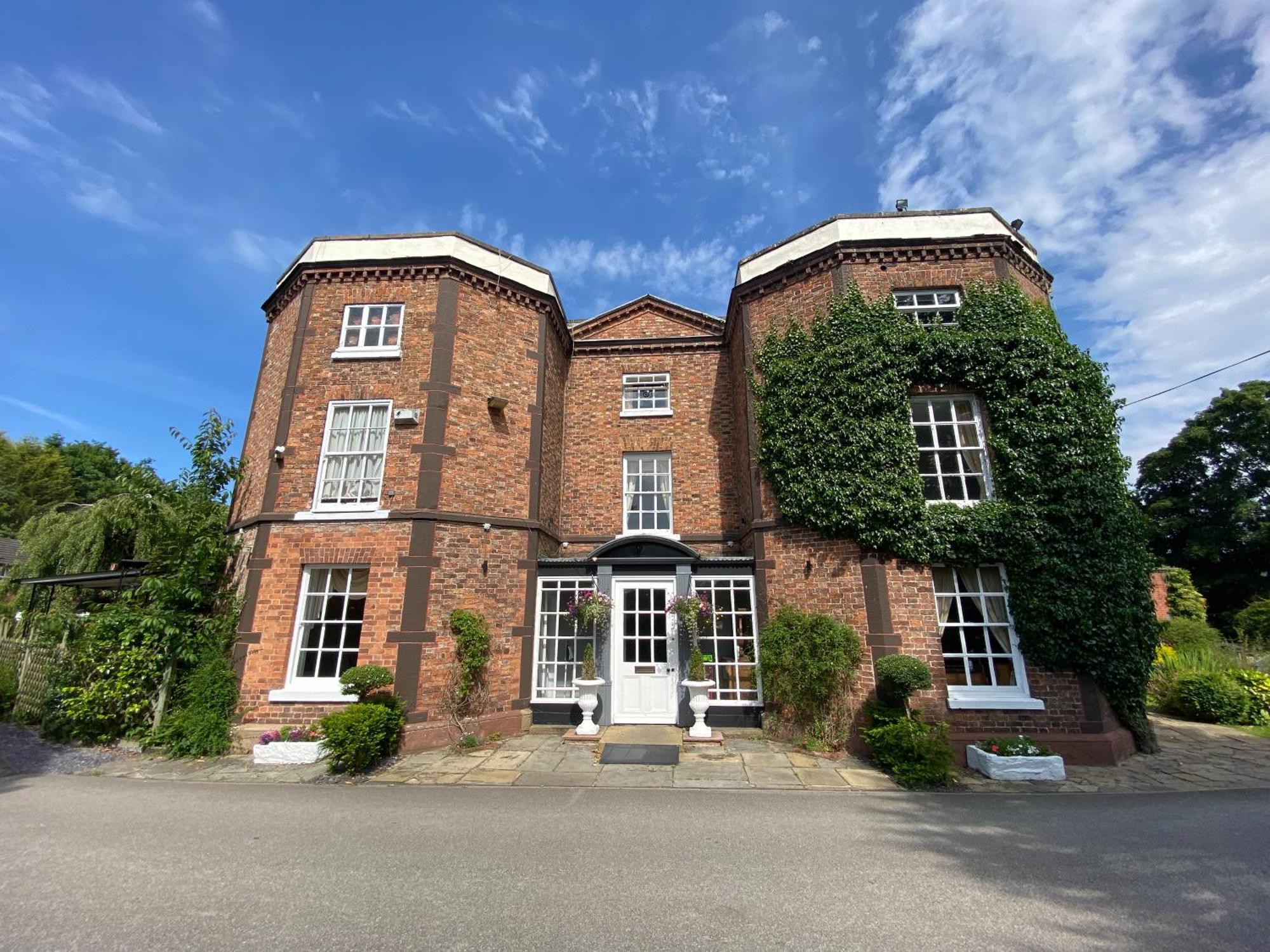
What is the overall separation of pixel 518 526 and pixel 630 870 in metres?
6.97

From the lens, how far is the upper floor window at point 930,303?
1011 cm

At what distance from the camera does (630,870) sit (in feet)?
15.1

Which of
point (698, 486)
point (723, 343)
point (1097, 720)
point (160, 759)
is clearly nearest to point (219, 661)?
point (160, 759)

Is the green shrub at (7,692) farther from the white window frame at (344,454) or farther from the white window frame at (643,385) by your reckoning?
the white window frame at (643,385)

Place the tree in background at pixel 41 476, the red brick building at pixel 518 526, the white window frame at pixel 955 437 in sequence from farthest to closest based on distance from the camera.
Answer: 1. the tree in background at pixel 41 476
2. the white window frame at pixel 955 437
3. the red brick building at pixel 518 526

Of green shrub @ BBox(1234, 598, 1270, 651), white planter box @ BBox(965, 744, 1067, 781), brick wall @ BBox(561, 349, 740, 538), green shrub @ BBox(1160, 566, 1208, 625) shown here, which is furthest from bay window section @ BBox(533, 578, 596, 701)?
green shrub @ BBox(1234, 598, 1270, 651)

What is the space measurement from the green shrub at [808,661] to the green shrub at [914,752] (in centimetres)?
102

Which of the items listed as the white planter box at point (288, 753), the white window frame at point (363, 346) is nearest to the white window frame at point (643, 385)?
the white window frame at point (363, 346)

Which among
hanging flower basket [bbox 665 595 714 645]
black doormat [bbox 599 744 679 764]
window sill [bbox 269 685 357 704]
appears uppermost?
hanging flower basket [bbox 665 595 714 645]

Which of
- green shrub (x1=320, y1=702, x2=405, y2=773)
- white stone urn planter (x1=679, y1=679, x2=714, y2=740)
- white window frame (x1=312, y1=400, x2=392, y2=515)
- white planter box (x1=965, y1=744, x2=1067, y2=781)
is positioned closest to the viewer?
white planter box (x1=965, y1=744, x2=1067, y2=781)

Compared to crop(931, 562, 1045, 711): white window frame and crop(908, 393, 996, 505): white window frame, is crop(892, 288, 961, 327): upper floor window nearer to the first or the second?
crop(908, 393, 996, 505): white window frame

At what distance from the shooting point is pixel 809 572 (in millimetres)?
9430

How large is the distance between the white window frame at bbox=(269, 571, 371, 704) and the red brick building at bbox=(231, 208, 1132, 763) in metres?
0.04

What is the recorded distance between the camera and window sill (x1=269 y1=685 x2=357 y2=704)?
8.79 meters
